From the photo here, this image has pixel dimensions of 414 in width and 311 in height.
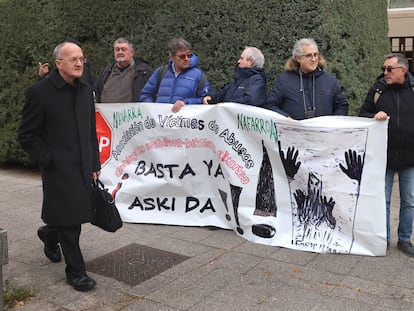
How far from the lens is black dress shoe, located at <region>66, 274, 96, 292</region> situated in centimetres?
365

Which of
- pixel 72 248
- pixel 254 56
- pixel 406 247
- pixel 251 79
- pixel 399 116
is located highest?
pixel 254 56

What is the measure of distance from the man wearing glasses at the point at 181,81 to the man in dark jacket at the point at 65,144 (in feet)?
5.08

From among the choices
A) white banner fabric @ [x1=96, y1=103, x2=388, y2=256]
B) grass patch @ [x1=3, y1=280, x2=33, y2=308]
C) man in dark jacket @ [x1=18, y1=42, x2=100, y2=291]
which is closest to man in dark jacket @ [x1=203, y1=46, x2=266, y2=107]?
white banner fabric @ [x1=96, y1=103, x2=388, y2=256]

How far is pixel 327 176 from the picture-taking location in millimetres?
4328

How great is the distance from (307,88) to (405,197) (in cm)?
128

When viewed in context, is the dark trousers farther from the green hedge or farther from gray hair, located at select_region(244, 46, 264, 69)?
the green hedge

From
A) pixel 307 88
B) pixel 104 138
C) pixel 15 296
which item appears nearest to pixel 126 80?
pixel 104 138

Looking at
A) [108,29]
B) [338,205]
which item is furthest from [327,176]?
[108,29]

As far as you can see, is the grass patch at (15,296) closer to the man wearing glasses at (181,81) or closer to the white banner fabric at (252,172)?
the white banner fabric at (252,172)

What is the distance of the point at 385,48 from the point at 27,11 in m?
5.79

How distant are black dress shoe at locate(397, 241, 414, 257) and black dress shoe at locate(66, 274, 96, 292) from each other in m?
2.67

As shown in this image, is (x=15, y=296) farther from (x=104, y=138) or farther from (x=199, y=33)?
(x=199, y=33)

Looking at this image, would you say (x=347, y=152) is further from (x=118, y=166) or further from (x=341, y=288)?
(x=118, y=166)

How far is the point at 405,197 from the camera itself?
4.33m
